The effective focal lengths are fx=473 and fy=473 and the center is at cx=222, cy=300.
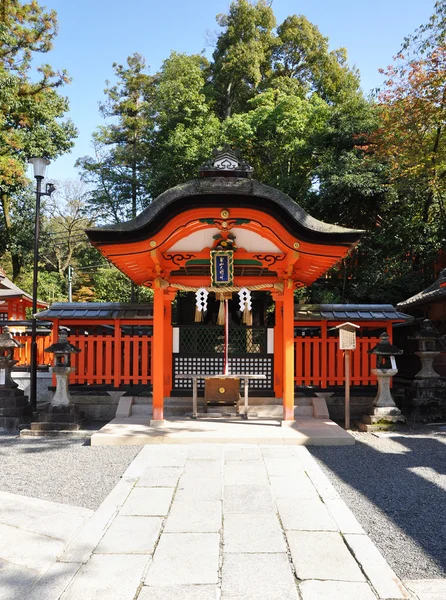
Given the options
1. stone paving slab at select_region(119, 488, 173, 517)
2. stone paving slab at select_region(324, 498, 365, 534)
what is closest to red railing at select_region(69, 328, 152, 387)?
stone paving slab at select_region(119, 488, 173, 517)

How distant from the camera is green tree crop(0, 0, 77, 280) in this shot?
20.5 metres

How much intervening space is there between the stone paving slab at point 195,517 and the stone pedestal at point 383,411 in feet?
14.7

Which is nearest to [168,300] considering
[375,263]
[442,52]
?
[375,263]

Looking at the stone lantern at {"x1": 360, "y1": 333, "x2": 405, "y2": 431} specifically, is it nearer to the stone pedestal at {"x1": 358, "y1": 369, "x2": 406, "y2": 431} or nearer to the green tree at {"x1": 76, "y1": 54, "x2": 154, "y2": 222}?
the stone pedestal at {"x1": 358, "y1": 369, "x2": 406, "y2": 431}

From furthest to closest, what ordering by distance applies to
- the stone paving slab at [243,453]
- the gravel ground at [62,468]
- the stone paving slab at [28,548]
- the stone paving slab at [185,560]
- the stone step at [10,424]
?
the stone step at [10,424]
the stone paving slab at [243,453]
the gravel ground at [62,468]
the stone paving slab at [28,548]
the stone paving slab at [185,560]

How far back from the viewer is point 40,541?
329 centimetres

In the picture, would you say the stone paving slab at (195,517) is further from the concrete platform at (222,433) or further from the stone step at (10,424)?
the stone step at (10,424)

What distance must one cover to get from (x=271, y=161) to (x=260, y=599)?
20.0m

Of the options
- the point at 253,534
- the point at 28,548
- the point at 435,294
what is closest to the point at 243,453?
the point at 253,534

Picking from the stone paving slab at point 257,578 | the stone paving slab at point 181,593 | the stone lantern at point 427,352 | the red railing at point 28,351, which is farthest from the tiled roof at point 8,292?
the stone paving slab at point 181,593

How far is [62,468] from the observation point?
18.0 ft

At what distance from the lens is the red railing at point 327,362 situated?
899 cm

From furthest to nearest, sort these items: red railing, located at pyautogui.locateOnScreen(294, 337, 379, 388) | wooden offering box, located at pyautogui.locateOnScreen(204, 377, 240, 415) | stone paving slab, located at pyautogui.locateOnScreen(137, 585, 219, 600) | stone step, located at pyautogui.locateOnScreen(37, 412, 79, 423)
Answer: red railing, located at pyautogui.locateOnScreen(294, 337, 379, 388) < wooden offering box, located at pyautogui.locateOnScreen(204, 377, 240, 415) < stone step, located at pyautogui.locateOnScreen(37, 412, 79, 423) < stone paving slab, located at pyautogui.locateOnScreen(137, 585, 219, 600)

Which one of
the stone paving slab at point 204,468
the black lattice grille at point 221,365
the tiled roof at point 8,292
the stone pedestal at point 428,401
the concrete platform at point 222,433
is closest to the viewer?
the stone paving slab at point 204,468
